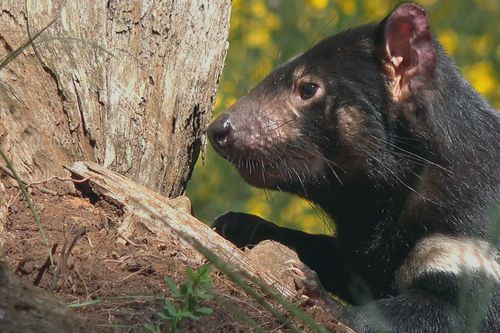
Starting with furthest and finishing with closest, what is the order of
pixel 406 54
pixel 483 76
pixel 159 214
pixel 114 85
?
1. pixel 483 76
2. pixel 406 54
3. pixel 114 85
4. pixel 159 214

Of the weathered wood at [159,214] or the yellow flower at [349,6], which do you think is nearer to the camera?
the weathered wood at [159,214]

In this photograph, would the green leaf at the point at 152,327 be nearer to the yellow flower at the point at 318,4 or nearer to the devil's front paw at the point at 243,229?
the devil's front paw at the point at 243,229

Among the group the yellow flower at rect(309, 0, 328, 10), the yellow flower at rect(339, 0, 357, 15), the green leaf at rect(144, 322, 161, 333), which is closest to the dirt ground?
the green leaf at rect(144, 322, 161, 333)

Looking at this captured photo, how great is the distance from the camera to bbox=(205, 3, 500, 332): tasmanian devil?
4250 millimetres

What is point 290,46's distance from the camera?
798 centimetres

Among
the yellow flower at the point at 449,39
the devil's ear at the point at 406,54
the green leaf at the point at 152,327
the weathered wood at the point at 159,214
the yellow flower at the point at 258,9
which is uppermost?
the yellow flower at the point at 449,39

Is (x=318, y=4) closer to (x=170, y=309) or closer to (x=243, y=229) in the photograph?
(x=243, y=229)

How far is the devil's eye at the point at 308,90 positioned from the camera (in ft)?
14.5

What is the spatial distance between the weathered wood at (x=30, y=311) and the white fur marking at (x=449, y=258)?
1.88 meters

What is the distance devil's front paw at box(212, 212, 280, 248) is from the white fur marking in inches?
29.0

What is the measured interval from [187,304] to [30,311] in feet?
A: 1.75

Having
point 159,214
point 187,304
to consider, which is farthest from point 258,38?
point 187,304

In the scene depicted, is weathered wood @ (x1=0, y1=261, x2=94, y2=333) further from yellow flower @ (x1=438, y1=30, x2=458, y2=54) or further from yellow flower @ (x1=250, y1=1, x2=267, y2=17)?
yellow flower @ (x1=250, y1=1, x2=267, y2=17)

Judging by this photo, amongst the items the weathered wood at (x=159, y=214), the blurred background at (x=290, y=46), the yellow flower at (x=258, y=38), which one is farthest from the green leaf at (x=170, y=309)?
the yellow flower at (x=258, y=38)
